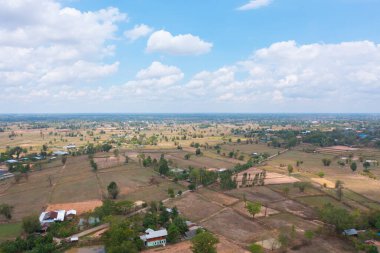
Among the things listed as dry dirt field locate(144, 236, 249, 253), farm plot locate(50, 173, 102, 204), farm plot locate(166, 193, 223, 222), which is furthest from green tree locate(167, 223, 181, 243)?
farm plot locate(50, 173, 102, 204)

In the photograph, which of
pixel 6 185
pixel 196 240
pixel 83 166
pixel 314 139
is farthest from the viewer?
pixel 314 139

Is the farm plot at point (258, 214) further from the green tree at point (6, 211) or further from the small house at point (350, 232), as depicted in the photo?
the green tree at point (6, 211)

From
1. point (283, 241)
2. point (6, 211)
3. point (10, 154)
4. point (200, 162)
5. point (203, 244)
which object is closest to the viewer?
point (203, 244)

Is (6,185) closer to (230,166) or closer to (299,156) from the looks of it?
(230,166)

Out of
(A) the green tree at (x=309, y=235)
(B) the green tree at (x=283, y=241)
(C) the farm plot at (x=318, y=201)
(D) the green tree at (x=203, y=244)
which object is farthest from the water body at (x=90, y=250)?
(C) the farm plot at (x=318, y=201)

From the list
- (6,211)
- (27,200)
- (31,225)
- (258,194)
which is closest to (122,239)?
(31,225)

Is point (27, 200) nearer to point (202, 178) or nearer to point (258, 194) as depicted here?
point (202, 178)

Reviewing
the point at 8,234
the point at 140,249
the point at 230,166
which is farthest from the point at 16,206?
the point at 230,166
